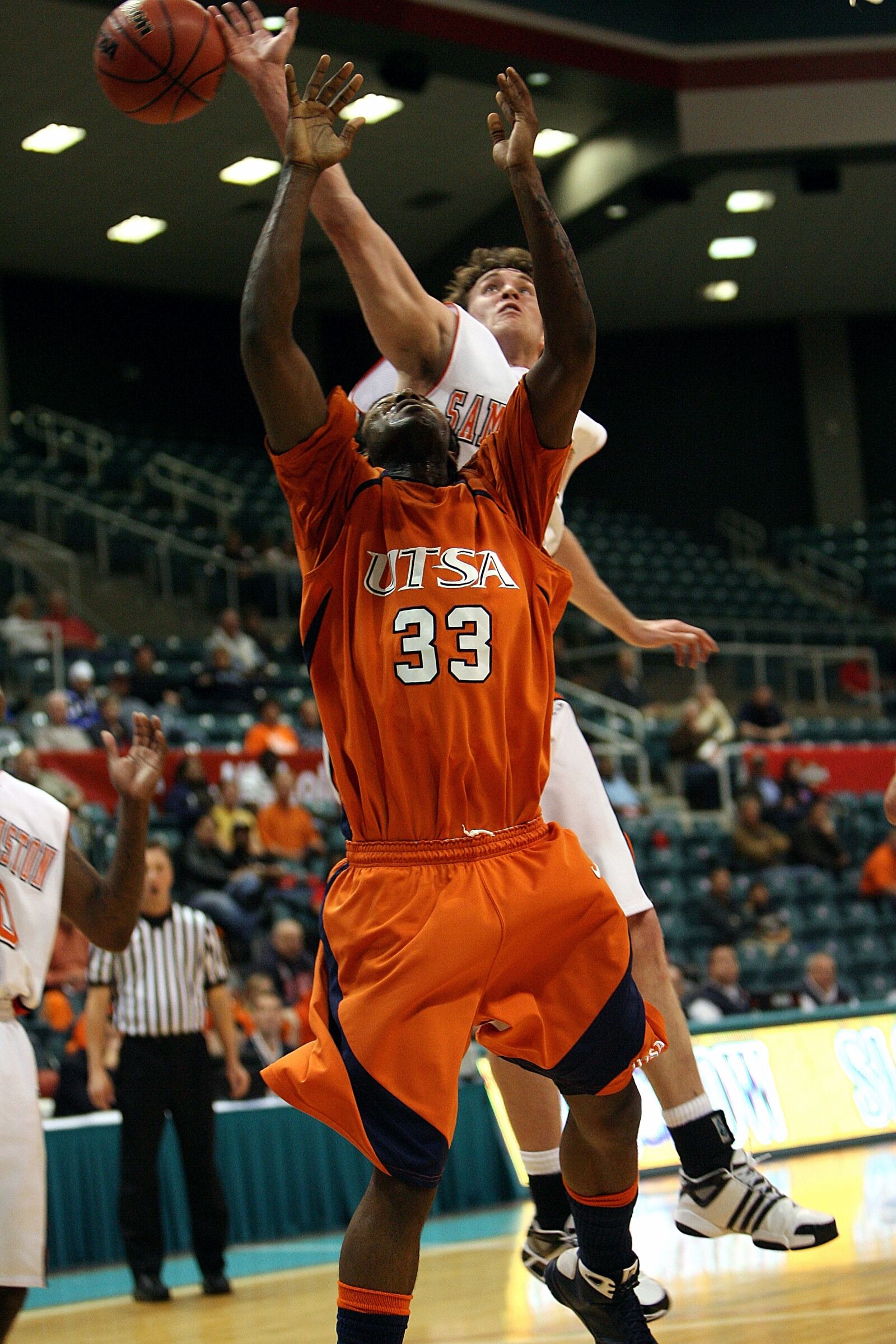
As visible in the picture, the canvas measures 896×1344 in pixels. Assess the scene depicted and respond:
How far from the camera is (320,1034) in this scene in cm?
344

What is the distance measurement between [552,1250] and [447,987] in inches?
59.7

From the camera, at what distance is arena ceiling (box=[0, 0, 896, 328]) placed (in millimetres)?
16094

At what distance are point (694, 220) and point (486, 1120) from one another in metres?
14.6

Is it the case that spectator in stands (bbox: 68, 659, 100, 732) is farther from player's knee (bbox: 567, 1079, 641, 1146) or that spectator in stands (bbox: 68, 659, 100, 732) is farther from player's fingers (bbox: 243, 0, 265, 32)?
player's knee (bbox: 567, 1079, 641, 1146)

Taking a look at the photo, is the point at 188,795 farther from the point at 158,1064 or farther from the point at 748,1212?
the point at 748,1212

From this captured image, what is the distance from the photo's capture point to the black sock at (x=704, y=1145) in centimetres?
430

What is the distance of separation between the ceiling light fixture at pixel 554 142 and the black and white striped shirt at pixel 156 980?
494 inches

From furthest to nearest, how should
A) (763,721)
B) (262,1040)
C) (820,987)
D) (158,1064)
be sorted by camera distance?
1. (763,721)
2. (820,987)
3. (262,1040)
4. (158,1064)

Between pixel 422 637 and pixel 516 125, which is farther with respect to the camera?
pixel 516 125

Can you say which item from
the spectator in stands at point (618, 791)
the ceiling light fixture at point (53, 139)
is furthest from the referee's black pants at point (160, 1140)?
the ceiling light fixture at point (53, 139)

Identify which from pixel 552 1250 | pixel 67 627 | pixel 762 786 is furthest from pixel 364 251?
pixel 762 786

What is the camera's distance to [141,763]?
3953 mm

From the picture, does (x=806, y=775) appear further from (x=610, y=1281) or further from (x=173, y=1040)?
(x=610, y=1281)

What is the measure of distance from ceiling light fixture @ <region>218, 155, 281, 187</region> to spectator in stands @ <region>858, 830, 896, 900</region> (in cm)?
959
